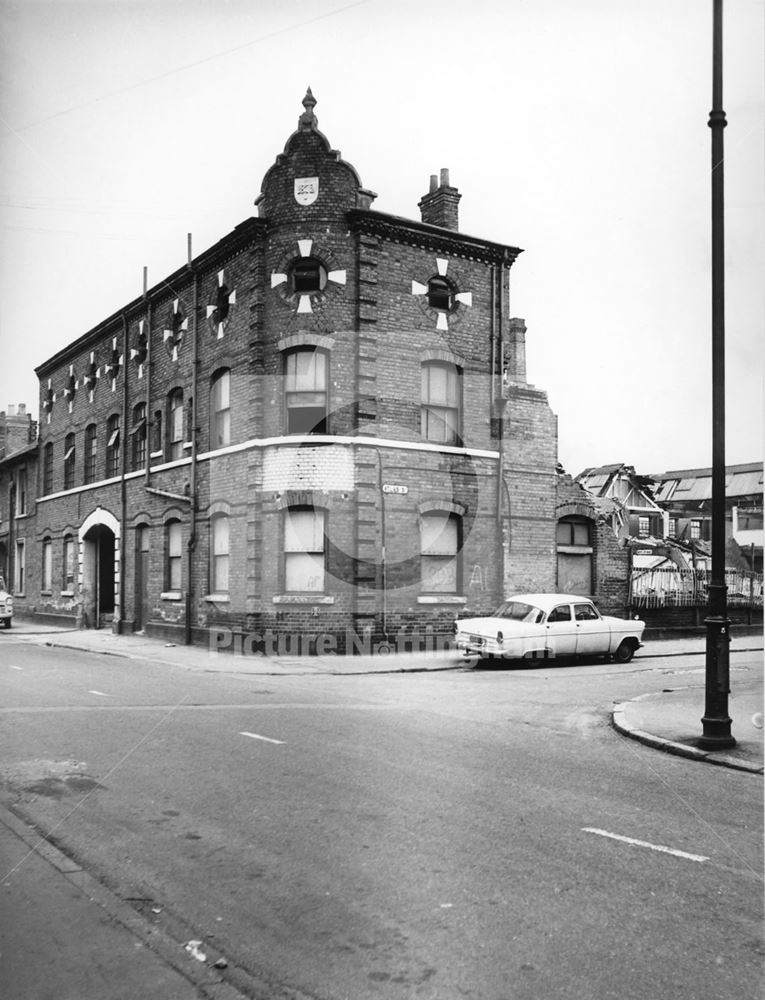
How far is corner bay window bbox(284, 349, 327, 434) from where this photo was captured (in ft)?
66.1

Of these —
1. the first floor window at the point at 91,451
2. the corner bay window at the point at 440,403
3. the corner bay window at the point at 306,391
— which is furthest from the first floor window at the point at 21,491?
the corner bay window at the point at 440,403

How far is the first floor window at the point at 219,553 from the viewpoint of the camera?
70.4 ft

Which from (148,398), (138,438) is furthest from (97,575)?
(148,398)

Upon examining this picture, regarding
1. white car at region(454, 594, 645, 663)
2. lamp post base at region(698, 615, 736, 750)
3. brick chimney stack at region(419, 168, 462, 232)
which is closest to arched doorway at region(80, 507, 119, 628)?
brick chimney stack at region(419, 168, 462, 232)

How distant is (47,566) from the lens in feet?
109

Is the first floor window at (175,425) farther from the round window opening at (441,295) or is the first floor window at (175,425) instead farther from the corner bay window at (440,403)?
the round window opening at (441,295)

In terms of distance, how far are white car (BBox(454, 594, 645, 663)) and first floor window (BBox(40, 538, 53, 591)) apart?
1955 centimetres

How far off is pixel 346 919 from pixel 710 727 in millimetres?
6011

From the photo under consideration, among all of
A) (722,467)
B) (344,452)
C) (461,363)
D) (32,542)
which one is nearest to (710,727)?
(722,467)

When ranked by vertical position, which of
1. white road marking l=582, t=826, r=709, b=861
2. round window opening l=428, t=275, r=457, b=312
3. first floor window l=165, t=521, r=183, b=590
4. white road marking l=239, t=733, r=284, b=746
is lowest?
white road marking l=239, t=733, r=284, b=746

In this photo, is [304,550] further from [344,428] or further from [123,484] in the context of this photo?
[123,484]

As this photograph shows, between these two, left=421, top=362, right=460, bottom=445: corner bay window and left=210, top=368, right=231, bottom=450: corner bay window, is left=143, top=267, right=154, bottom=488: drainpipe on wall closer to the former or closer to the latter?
Result: left=210, top=368, right=231, bottom=450: corner bay window

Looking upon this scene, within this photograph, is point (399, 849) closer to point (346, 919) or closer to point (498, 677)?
point (346, 919)

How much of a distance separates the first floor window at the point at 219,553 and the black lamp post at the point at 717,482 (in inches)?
548
